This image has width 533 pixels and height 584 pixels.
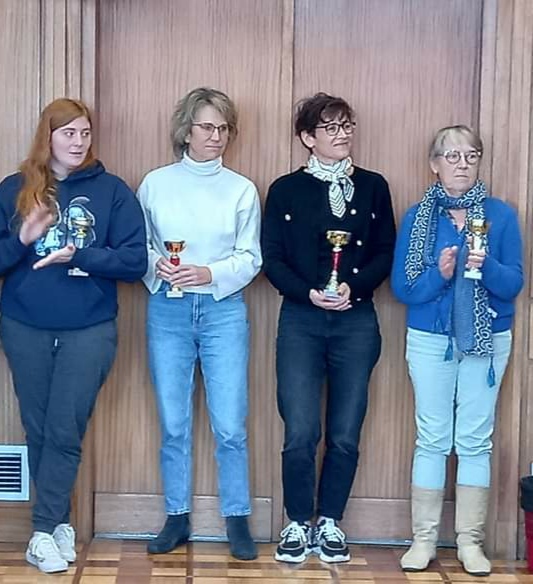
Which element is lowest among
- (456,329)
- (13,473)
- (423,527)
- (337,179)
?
(423,527)

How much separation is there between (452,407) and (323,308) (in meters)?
0.56

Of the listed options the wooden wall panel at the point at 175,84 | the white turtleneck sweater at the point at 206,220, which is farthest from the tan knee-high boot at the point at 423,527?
the white turtleneck sweater at the point at 206,220

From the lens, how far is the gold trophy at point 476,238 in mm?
3531

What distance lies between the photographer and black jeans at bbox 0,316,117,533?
3.65 meters

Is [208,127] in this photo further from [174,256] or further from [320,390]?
[320,390]

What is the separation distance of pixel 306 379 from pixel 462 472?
2.06 feet

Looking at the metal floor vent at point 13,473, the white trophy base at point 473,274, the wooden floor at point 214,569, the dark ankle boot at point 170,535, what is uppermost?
the white trophy base at point 473,274

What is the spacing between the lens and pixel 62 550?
3768 mm

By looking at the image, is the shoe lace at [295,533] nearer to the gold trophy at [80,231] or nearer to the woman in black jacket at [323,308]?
the woman in black jacket at [323,308]

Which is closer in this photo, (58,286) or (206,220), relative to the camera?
Answer: (58,286)

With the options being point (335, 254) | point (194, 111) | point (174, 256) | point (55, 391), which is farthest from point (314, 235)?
point (55, 391)

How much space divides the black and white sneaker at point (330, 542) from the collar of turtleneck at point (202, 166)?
1286 millimetres

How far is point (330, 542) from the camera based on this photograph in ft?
12.6

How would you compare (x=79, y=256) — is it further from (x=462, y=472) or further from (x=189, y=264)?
(x=462, y=472)
